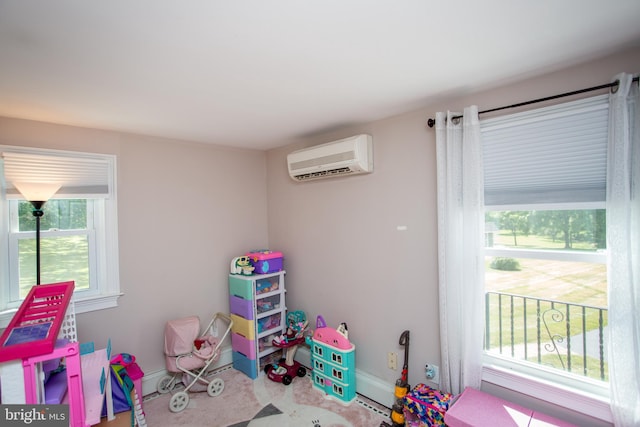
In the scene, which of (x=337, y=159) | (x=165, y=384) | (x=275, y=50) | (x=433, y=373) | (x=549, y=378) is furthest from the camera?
(x=165, y=384)

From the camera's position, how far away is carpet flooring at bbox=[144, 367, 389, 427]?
2.34m

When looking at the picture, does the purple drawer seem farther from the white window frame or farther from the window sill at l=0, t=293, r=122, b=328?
the white window frame

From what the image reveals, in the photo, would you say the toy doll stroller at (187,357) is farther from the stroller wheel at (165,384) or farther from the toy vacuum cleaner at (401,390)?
the toy vacuum cleaner at (401,390)

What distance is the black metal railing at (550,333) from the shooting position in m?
1.91

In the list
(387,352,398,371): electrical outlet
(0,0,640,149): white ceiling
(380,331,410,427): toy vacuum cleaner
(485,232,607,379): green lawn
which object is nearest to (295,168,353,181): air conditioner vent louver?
(0,0,640,149): white ceiling

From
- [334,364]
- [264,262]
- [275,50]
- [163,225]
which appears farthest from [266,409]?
[275,50]

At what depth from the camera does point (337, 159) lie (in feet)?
8.66

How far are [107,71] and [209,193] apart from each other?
177cm

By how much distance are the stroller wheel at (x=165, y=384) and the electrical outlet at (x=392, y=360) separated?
202cm

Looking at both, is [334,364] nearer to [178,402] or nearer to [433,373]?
[433,373]

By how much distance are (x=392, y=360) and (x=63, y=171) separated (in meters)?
3.09

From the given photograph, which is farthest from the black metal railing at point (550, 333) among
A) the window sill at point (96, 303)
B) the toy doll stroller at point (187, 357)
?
the window sill at point (96, 303)

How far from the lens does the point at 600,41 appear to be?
1448 millimetres

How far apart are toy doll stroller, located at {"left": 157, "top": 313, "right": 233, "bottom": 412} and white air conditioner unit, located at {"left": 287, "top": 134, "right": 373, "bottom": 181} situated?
183 cm
